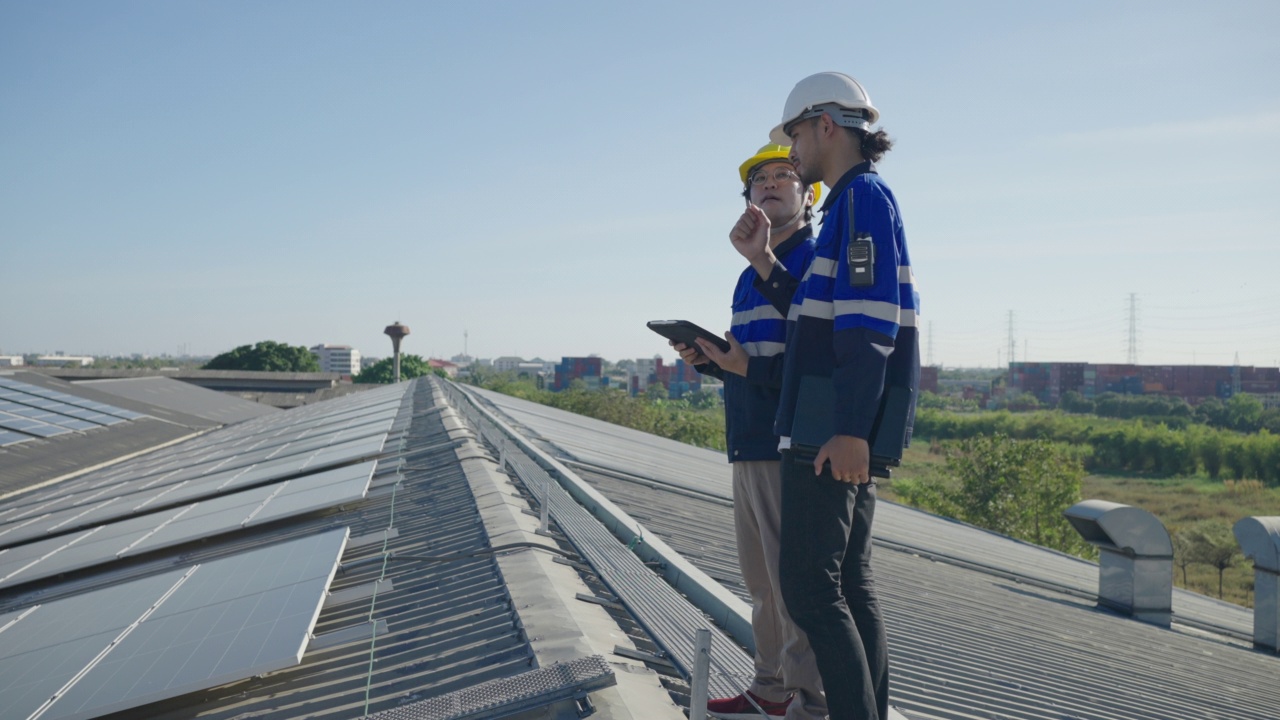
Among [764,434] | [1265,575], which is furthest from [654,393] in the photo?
[764,434]

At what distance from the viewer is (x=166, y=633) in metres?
3.71

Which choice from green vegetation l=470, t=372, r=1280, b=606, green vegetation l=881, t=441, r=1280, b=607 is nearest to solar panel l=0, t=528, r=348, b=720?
green vegetation l=470, t=372, r=1280, b=606

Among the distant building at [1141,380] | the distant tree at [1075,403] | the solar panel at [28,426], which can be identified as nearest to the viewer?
the solar panel at [28,426]

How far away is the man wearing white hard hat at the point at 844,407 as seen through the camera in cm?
242

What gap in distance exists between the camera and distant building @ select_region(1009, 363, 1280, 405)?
114 meters

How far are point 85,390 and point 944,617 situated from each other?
78.3ft

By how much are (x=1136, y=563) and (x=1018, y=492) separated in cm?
2423

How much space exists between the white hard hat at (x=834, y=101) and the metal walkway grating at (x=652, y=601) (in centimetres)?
177

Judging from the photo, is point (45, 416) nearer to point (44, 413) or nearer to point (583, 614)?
point (44, 413)

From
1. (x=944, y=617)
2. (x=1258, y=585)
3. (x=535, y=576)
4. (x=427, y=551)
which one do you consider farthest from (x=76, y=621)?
(x=1258, y=585)

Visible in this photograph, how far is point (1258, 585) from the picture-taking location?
27.3ft

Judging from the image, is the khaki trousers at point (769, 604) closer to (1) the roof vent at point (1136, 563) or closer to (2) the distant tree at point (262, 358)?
(1) the roof vent at point (1136, 563)

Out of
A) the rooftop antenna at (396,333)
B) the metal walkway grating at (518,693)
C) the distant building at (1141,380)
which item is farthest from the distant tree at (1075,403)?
the metal walkway grating at (518,693)

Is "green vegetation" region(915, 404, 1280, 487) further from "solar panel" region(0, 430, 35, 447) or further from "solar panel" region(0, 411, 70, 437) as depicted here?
"solar panel" region(0, 430, 35, 447)
